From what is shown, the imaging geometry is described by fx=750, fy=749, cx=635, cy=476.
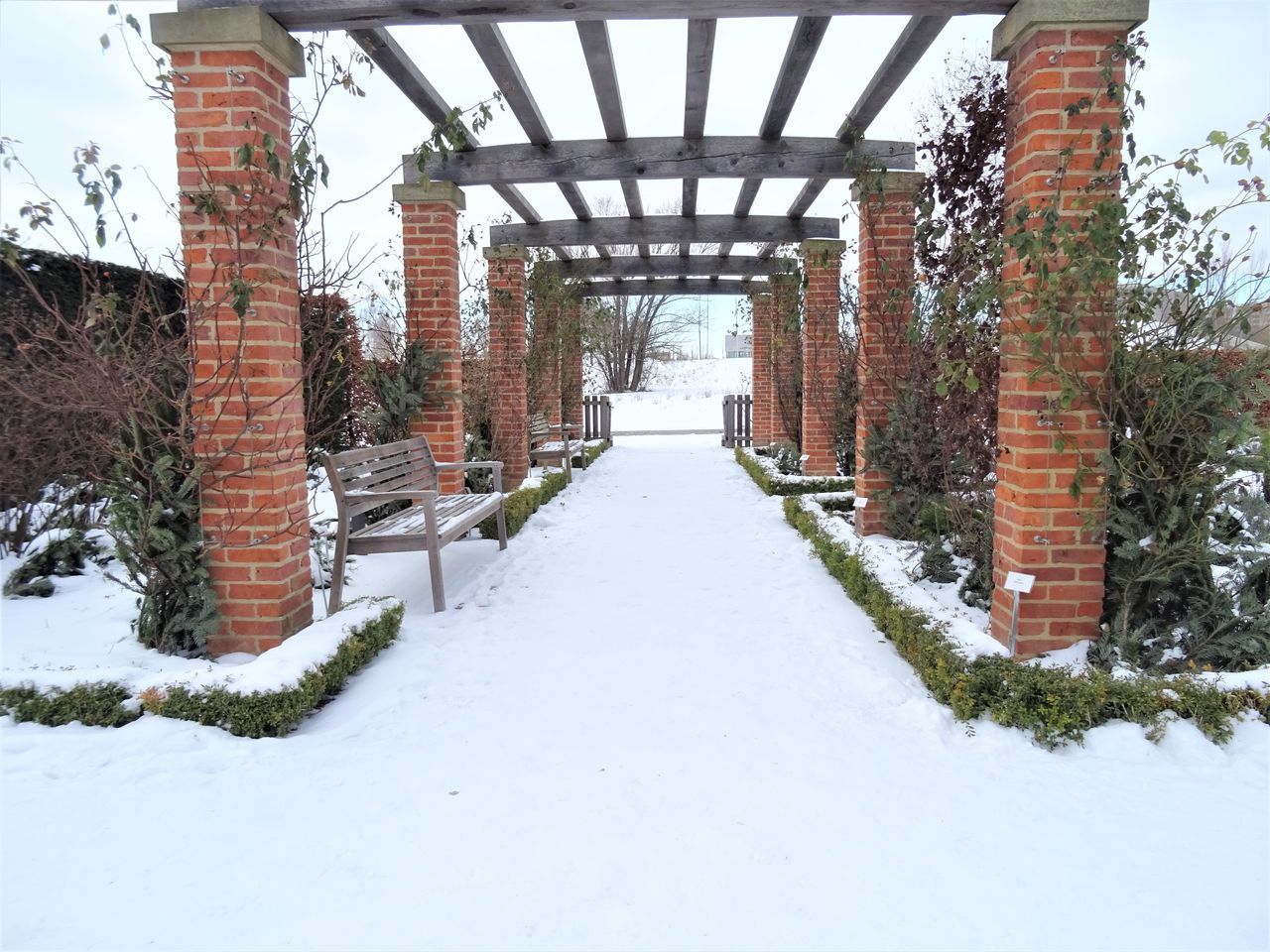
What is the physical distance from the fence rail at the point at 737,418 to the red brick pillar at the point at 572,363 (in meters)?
2.93

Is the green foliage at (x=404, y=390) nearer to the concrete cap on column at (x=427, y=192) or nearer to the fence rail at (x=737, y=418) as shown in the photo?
the concrete cap on column at (x=427, y=192)

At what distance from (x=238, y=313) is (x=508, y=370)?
5066mm

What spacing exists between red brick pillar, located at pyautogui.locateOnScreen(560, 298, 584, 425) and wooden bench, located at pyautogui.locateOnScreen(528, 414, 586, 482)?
1.47ft

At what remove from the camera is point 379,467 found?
4617mm

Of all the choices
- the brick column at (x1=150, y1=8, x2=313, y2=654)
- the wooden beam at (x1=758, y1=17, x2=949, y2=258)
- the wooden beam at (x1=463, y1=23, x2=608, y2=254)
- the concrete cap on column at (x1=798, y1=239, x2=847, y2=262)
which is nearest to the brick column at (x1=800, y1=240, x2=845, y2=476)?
the concrete cap on column at (x1=798, y1=239, x2=847, y2=262)

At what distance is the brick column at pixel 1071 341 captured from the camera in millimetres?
2955

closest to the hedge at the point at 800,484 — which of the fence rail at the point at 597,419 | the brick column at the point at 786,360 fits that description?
the brick column at the point at 786,360

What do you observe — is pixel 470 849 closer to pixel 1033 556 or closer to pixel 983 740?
pixel 983 740

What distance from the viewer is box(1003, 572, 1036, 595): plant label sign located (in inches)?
115

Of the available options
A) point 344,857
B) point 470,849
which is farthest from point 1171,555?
point 344,857

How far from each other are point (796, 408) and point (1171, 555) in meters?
6.84

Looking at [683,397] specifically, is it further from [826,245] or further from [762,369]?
[826,245]

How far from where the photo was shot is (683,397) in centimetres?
2891

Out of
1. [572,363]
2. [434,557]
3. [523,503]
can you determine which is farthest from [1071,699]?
[572,363]
